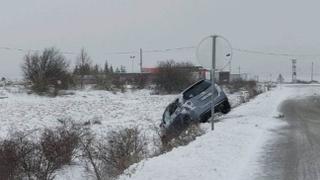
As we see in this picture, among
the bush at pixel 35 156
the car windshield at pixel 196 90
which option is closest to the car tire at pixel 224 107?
the car windshield at pixel 196 90

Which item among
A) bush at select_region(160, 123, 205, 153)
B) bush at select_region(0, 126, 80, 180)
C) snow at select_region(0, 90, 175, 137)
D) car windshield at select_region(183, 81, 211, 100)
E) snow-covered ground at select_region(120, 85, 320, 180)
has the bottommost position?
snow at select_region(0, 90, 175, 137)

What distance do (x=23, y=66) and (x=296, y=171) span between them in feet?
222

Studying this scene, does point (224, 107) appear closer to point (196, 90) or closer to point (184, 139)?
point (196, 90)

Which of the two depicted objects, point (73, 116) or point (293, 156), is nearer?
point (293, 156)

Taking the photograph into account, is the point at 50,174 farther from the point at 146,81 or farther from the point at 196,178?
the point at 146,81

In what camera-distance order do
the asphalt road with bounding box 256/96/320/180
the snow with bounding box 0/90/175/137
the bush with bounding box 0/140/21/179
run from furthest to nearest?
the snow with bounding box 0/90/175/137 → the bush with bounding box 0/140/21/179 → the asphalt road with bounding box 256/96/320/180

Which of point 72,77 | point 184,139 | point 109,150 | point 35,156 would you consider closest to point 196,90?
point 109,150

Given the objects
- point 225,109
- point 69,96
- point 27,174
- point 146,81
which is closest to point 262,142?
point 27,174

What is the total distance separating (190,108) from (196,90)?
1457 millimetres

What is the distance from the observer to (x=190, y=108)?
25516mm

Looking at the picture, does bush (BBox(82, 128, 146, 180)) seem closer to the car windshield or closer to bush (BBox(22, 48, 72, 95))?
the car windshield

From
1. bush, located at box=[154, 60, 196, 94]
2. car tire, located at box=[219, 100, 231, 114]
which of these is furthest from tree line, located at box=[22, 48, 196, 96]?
car tire, located at box=[219, 100, 231, 114]

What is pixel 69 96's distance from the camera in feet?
207

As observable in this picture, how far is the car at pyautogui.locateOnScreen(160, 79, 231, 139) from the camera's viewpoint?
81.7 ft
